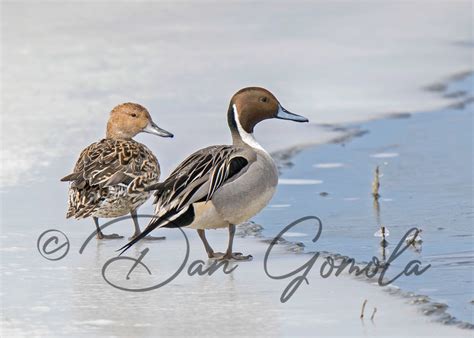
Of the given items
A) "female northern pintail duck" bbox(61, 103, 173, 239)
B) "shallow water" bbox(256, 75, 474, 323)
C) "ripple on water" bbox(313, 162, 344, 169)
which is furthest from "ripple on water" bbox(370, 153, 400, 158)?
"female northern pintail duck" bbox(61, 103, 173, 239)

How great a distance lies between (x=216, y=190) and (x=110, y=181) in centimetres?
85

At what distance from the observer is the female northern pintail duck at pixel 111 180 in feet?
26.0

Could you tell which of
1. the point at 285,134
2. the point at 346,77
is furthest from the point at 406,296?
the point at 346,77

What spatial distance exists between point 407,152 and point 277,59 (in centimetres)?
432

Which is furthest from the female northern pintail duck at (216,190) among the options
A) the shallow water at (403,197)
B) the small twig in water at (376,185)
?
the small twig in water at (376,185)

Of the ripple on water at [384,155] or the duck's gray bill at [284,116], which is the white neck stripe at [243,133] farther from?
the ripple on water at [384,155]

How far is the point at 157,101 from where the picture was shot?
12383 millimetres

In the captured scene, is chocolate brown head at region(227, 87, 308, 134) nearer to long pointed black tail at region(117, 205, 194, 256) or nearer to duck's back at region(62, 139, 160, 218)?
duck's back at region(62, 139, 160, 218)

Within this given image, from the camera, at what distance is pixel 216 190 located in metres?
7.42

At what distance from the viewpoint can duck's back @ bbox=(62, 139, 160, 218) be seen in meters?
7.92

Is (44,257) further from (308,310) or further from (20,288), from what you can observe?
(308,310)

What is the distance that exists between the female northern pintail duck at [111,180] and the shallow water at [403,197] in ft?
2.80

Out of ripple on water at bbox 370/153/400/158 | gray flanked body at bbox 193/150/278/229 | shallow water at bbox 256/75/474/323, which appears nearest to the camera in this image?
shallow water at bbox 256/75/474/323

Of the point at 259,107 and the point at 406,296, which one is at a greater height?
the point at 259,107
